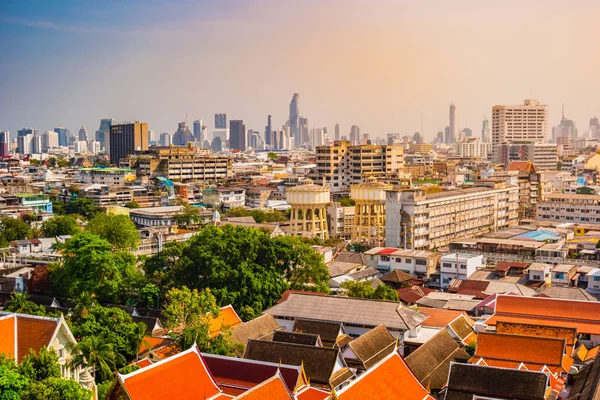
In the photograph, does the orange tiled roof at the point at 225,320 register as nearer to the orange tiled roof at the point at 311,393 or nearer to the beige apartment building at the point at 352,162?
the orange tiled roof at the point at 311,393

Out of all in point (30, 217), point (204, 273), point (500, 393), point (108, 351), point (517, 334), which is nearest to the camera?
point (500, 393)

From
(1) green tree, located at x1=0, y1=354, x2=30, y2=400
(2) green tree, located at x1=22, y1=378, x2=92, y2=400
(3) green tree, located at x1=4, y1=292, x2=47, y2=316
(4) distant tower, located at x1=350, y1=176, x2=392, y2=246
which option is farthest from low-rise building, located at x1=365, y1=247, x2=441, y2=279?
(1) green tree, located at x1=0, y1=354, x2=30, y2=400

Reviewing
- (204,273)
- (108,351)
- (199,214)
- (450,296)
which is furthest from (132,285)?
(199,214)

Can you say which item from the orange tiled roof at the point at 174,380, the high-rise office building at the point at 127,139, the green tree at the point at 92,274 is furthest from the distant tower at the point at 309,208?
the high-rise office building at the point at 127,139

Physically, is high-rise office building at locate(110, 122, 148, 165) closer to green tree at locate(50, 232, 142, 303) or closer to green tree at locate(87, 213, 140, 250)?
green tree at locate(87, 213, 140, 250)

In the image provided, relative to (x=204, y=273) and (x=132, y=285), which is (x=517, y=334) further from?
(x=132, y=285)

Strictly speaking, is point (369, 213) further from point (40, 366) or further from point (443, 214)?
point (40, 366)
